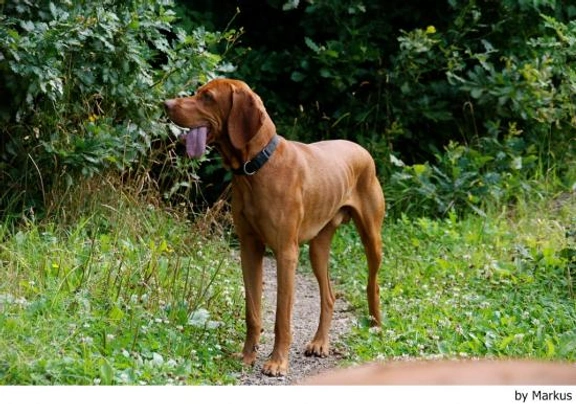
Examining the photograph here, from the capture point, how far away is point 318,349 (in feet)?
21.8

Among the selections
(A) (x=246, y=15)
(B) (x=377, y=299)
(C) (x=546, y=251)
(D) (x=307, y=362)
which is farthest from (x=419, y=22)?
(D) (x=307, y=362)

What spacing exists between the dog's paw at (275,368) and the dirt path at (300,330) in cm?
3

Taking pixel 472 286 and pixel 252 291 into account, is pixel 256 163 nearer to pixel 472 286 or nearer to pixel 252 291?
pixel 252 291

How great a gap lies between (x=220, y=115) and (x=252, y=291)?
3.54 feet

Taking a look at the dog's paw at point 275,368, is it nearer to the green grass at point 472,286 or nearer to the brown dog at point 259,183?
the brown dog at point 259,183

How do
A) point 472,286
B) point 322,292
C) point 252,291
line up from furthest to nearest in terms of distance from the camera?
point 472,286, point 322,292, point 252,291

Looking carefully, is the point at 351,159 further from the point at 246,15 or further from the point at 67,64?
the point at 246,15

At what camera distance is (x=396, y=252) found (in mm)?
8867

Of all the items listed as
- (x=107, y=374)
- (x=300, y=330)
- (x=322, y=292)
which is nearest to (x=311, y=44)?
(x=300, y=330)

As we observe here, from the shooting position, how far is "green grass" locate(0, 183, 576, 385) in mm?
5520

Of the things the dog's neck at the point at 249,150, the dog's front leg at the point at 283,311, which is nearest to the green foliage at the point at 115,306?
the dog's front leg at the point at 283,311

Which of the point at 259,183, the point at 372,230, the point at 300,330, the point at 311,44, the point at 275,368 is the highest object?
the point at 259,183

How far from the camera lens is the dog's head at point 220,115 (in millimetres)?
6070

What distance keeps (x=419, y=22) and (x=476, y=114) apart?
111 cm
